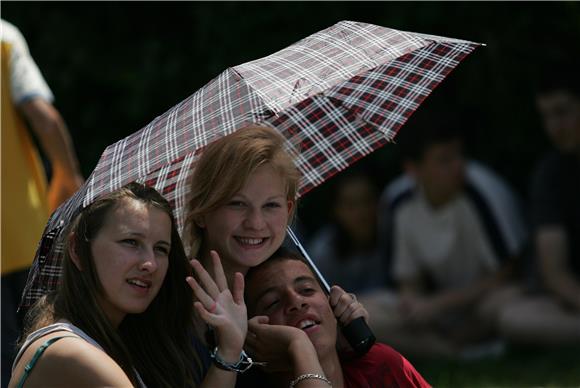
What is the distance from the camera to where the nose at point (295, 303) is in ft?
12.0

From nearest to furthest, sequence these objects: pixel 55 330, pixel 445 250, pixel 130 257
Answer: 1. pixel 55 330
2. pixel 130 257
3. pixel 445 250

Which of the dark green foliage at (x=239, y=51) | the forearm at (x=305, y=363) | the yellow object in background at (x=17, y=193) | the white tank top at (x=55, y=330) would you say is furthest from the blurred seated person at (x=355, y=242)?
the white tank top at (x=55, y=330)

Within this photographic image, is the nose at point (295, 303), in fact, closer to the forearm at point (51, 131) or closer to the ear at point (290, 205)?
the ear at point (290, 205)

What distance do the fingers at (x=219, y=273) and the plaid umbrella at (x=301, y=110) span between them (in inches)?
12.0

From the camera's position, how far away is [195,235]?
12.6ft

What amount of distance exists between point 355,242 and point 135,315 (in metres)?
3.81

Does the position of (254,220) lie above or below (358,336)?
above

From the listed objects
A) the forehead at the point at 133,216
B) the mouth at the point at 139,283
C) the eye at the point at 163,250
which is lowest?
the mouth at the point at 139,283

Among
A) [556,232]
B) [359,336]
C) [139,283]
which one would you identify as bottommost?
[556,232]

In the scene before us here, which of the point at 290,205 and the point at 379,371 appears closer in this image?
the point at 379,371

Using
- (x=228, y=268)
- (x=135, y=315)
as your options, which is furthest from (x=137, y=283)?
(x=228, y=268)

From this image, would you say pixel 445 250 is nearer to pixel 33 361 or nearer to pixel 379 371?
pixel 379 371

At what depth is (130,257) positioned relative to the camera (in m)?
3.35

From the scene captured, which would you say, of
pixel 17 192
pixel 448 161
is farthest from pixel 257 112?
pixel 448 161
